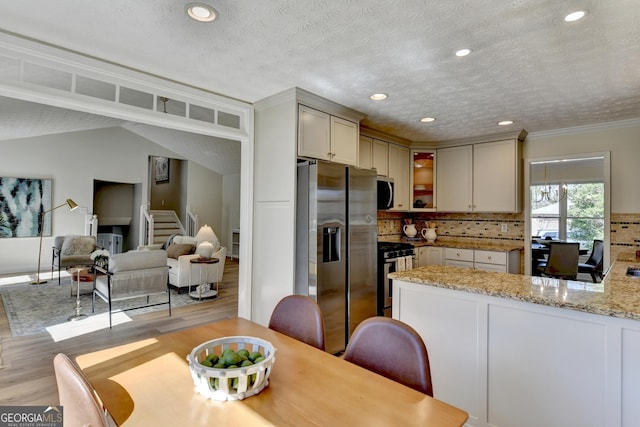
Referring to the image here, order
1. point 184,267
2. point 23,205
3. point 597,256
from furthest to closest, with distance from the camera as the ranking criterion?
point 23,205
point 184,267
point 597,256

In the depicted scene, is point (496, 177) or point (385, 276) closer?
point (385, 276)

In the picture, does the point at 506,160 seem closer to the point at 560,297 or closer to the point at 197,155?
the point at 560,297

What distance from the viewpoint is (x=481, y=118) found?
3.74 m

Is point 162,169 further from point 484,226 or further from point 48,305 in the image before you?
point 484,226

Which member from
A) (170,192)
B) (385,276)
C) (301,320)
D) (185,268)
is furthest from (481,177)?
(170,192)

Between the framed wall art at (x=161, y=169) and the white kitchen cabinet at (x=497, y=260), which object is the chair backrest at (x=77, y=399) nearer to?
the white kitchen cabinet at (x=497, y=260)

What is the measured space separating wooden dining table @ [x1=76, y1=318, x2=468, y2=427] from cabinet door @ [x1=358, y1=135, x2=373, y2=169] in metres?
3.12

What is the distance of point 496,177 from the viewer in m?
4.45

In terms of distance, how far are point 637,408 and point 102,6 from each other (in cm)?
317

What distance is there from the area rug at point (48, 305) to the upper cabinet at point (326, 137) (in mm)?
3054

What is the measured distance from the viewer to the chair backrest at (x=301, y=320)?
5.51 ft

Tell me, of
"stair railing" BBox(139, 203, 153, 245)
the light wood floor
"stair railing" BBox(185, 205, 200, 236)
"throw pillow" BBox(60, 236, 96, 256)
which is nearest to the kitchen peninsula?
the light wood floor

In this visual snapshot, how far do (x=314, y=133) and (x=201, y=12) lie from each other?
60.4 inches

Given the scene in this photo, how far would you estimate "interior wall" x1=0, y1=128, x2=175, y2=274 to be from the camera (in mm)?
7027
